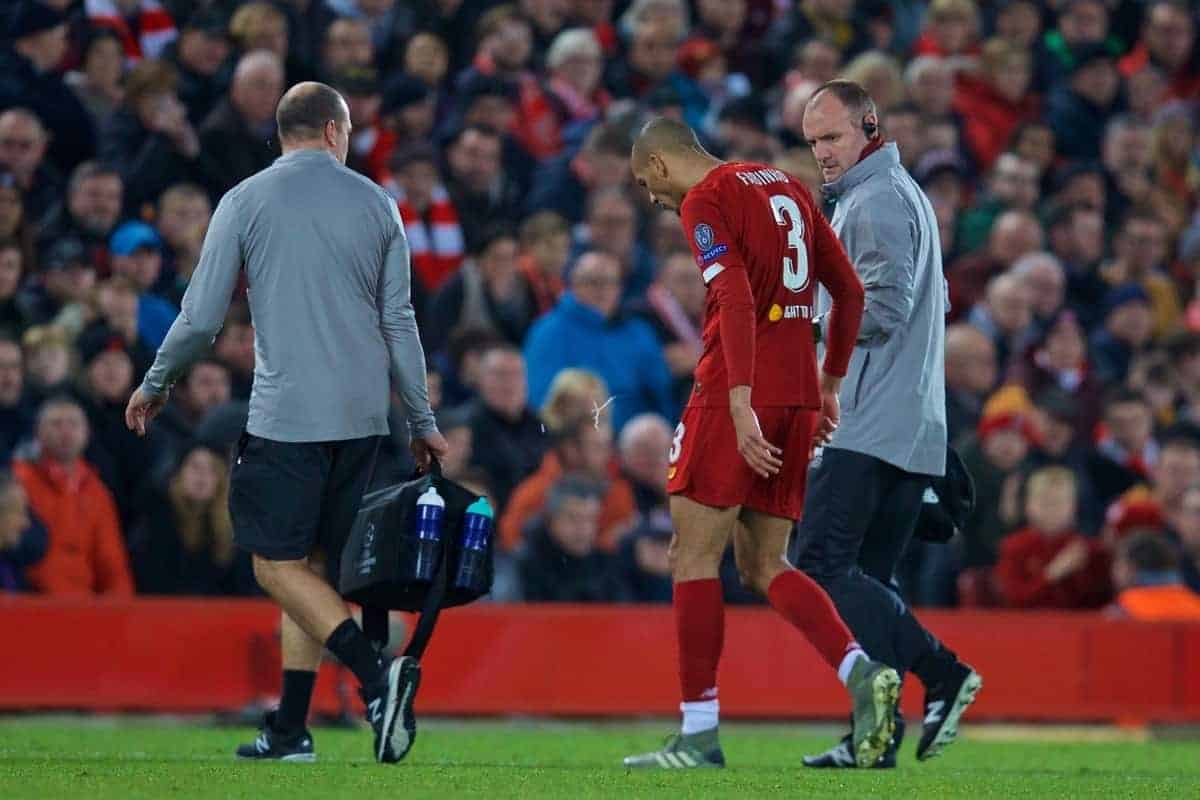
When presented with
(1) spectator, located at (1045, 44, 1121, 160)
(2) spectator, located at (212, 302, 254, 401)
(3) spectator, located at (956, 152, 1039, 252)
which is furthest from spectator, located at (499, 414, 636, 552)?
(1) spectator, located at (1045, 44, 1121, 160)

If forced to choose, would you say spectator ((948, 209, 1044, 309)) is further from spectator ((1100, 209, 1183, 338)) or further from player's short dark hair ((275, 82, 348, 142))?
player's short dark hair ((275, 82, 348, 142))

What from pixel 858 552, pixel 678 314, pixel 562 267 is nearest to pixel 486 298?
pixel 562 267

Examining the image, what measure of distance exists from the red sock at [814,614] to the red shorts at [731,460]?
0.26 metres

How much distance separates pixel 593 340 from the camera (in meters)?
14.6

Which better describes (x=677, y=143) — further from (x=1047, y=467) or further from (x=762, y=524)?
(x=1047, y=467)

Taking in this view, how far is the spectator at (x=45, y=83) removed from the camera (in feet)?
46.2

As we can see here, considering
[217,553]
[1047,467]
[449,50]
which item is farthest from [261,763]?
[449,50]

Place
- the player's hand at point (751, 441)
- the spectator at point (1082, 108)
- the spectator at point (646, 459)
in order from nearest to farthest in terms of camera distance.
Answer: the player's hand at point (751, 441), the spectator at point (646, 459), the spectator at point (1082, 108)

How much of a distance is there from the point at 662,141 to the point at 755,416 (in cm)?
105

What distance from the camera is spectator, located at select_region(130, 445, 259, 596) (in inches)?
497

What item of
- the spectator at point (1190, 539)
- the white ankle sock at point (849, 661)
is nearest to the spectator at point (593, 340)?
the spectator at point (1190, 539)

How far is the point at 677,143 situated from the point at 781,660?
17.3 ft

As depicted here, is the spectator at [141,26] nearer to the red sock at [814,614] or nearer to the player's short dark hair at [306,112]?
the player's short dark hair at [306,112]

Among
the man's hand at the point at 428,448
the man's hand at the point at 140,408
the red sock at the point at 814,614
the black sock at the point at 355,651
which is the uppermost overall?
the man's hand at the point at 140,408
